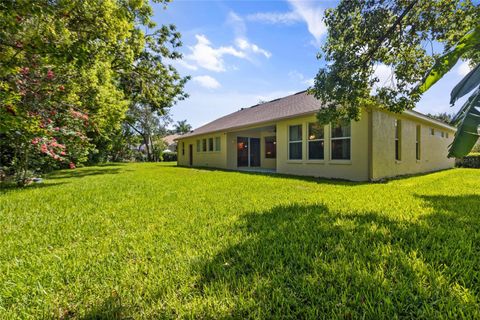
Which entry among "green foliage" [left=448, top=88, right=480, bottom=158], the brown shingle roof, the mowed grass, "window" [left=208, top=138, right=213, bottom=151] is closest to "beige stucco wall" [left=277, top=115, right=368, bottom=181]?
the brown shingle roof

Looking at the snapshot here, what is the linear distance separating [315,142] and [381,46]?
17.2 ft

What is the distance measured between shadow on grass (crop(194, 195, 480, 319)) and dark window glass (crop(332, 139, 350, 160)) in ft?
21.3

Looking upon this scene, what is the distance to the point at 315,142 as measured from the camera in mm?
11531

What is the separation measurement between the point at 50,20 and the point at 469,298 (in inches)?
341

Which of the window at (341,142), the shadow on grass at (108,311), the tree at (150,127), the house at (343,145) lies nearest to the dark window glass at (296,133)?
the house at (343,145)

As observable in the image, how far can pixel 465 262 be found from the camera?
262cm

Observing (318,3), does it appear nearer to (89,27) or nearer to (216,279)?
(89,27)

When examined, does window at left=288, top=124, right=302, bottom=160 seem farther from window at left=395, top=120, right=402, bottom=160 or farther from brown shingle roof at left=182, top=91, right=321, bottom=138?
window at left=395, top=120, right=402, bottom=160

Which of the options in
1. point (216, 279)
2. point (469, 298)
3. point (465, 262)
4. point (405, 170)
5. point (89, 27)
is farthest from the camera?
point (405, 170)

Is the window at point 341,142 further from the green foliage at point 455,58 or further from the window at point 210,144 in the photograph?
the window at point 210,144

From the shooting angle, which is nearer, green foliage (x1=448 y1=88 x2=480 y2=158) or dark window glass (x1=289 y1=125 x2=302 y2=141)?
green foliage (x1=448 y1=88 x2=480 y2=158)

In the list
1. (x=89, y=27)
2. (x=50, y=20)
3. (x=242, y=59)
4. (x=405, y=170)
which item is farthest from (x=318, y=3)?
(x=405, y=170)

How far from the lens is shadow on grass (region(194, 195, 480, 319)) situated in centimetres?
197

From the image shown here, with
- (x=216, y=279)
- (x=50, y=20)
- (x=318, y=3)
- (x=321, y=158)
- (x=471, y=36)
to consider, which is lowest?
(x=216, y=279)
